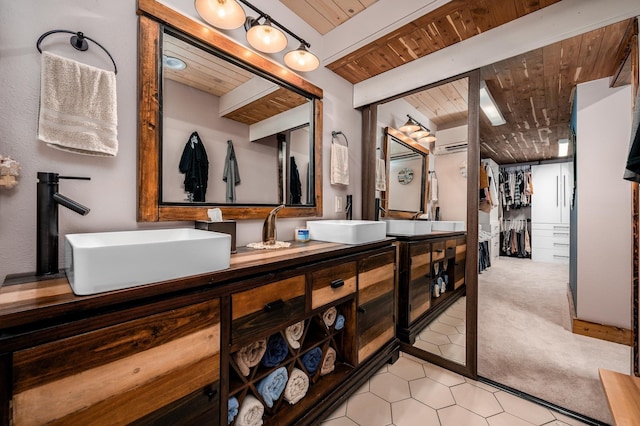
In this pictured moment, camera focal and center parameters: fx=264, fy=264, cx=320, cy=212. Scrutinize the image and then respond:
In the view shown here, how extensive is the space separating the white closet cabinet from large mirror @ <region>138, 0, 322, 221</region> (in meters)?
6.20

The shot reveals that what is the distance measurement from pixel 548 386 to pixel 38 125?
3.07 meters

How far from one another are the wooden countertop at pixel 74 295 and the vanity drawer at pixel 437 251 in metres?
1.55

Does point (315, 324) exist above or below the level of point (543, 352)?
above

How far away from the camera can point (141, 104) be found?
3.90ft

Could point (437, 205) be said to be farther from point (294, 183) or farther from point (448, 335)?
point (294, 183)

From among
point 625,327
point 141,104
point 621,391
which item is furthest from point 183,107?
point 625,327

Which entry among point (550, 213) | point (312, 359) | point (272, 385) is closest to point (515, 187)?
point (550, 213)

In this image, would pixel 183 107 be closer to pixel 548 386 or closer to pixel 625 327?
pixel 548 386

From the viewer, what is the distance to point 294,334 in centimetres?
143

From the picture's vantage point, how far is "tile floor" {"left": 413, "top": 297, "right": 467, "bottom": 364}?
78.9 inches

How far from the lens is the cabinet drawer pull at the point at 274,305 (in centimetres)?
111

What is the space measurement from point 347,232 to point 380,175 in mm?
1049

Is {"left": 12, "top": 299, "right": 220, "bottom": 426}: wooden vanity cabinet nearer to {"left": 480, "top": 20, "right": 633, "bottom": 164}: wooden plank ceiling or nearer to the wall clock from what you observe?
the wall clock

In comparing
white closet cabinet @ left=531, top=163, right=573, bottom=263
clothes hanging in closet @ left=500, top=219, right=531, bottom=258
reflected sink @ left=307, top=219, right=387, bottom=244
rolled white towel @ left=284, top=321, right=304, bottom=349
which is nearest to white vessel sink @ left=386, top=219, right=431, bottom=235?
reflected sink @ left=307, top=219, right=387, bottom=244
